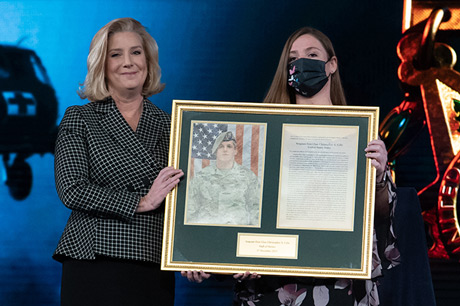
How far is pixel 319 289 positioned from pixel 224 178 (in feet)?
1.34

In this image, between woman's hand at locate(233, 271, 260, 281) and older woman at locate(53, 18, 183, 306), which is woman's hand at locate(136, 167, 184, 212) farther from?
woman's hand at locate(233, 271, 260, 281)

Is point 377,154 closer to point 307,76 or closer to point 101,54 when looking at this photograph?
point 307,76

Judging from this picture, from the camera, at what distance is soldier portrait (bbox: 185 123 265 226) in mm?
1912

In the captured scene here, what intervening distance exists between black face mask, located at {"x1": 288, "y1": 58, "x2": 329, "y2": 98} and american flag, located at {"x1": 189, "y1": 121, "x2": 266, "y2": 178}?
198 millimetres

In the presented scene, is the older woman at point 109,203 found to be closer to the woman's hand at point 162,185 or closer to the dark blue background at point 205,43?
the woman's hand at point 162,185

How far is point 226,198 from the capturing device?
192 cm

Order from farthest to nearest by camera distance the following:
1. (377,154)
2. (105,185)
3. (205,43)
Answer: (205,43) < (105,185) < (377,154)

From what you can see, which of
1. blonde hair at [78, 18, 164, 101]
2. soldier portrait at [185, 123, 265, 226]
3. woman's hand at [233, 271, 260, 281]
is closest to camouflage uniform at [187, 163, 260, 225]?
soldier portrait at [185, 123, 265, 226]

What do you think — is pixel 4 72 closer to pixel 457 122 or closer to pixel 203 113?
pixel 203 113

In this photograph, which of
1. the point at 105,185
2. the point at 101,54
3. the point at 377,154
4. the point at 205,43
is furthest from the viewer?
the point at 205,43

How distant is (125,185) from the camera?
2.00 m

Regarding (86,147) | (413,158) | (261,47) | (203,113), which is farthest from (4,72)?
(413,158)

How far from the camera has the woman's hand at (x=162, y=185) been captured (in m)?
1.90

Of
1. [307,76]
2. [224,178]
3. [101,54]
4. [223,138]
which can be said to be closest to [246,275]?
[224,178]
